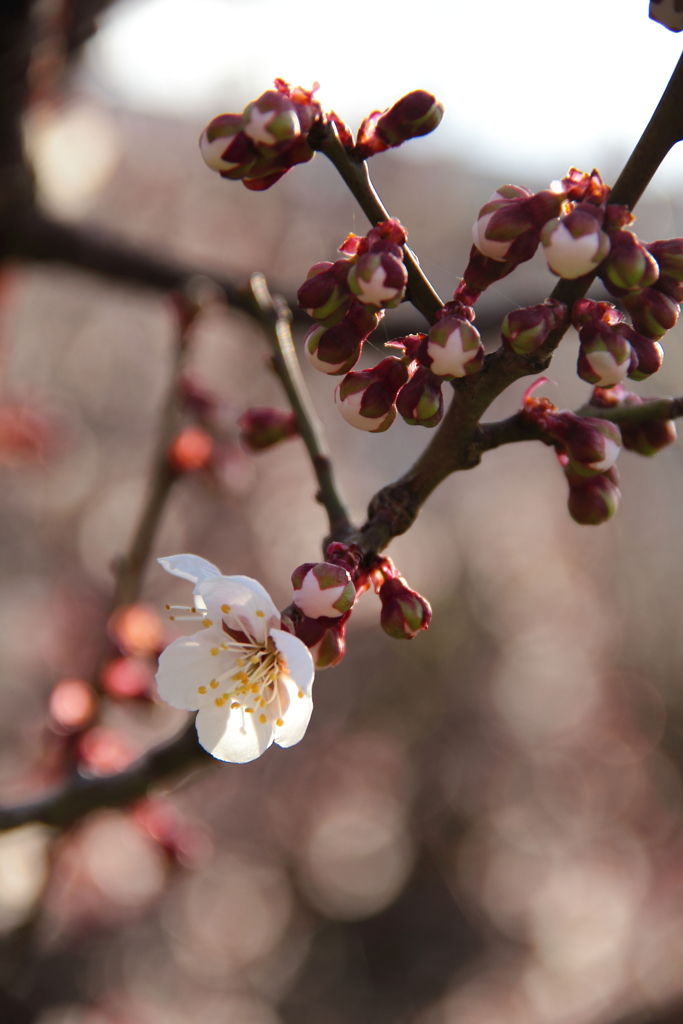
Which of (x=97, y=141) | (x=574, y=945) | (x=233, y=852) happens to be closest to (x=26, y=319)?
(x=97, y=141)

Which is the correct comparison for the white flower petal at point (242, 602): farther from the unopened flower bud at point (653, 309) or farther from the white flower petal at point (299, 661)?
the unopened flower bud at point (653, 309)

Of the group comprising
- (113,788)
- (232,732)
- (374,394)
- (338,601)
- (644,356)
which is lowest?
(113,788)

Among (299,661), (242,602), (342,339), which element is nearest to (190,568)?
(242,602)

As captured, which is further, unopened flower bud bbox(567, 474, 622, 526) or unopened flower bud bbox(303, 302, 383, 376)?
unopened flower bud bbox(567, 474, 622, 526)

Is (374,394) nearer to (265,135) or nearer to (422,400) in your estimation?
(422,400)

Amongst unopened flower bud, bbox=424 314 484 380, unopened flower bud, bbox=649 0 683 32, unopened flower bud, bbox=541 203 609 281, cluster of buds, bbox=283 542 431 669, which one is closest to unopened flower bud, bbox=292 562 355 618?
cluster of buds, bbox=283 542 431 669

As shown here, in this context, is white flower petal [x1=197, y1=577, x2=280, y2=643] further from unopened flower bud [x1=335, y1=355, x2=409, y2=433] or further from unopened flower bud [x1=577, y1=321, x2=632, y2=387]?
unopened flower bud [x1=577, y1=321, x2=632, y2=387]

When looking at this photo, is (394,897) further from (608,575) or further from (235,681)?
(235,681)
